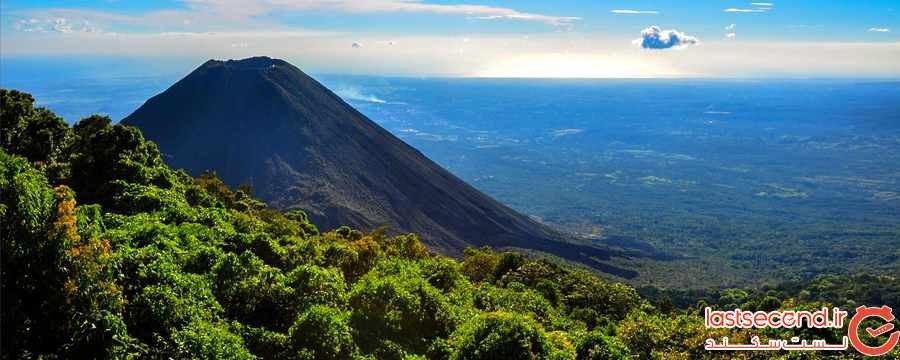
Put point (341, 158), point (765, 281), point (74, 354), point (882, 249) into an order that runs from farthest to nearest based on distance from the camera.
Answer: point (882, 249)
point (765, 281)
point (341, 158)
point (74, 354)

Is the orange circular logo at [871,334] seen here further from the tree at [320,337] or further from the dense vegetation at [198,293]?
the tree at [320,337]

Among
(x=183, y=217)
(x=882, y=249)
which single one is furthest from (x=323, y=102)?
(x=882, y=249)

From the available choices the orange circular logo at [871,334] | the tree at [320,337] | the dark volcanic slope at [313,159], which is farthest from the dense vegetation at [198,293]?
the dark volcanic slope at [313,159]

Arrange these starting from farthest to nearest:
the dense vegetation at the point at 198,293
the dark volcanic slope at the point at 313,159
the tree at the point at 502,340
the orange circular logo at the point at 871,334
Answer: the dark volcanic slope at the point at 313,159
the orange circular logo at the point at 871,334
the tree at the point at 502,340
the dense vegetation at the point at 198,293

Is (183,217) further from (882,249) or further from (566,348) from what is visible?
(882,249)

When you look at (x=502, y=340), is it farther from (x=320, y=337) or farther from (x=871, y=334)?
(x=871, y=334)

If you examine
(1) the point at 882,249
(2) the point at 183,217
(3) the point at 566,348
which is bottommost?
(1) the point at 882,249
